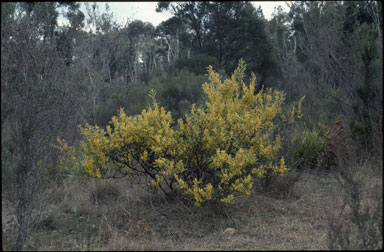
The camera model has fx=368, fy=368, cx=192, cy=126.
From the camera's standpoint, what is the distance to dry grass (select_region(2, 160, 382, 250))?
3303 mm

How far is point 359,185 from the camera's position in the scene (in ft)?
8.60

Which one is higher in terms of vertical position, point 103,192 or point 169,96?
point 169,96

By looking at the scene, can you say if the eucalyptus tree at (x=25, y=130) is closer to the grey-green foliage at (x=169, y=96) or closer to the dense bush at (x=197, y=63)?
the grey-green foliage at (x=169, y=96)

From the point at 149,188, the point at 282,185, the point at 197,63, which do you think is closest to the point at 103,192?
the point at 149,188

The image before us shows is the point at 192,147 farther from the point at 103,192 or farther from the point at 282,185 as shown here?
the point at 103,192

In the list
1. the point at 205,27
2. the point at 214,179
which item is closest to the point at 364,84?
the point at 214,179

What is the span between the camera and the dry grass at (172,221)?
3.30 metres

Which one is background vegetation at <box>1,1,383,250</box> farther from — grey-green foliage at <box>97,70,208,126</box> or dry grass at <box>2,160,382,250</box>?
A: grey-green foliage at <box>97,70,208,126</box>

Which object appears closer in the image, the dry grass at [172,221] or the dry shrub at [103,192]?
the dry grass at [172,221]

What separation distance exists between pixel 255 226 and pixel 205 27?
50.0 feet

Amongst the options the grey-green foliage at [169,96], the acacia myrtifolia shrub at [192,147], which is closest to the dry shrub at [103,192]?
the acacia myrtifolia shrub at [192,147]

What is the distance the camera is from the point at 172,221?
399 cm

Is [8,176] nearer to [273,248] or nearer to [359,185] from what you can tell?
[273,248]

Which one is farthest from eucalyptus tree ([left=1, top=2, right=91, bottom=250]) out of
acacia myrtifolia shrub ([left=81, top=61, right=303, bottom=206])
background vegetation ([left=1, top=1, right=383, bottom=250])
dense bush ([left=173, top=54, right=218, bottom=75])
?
dense bush ([left=173, top=54, right=218, bottom=75])
